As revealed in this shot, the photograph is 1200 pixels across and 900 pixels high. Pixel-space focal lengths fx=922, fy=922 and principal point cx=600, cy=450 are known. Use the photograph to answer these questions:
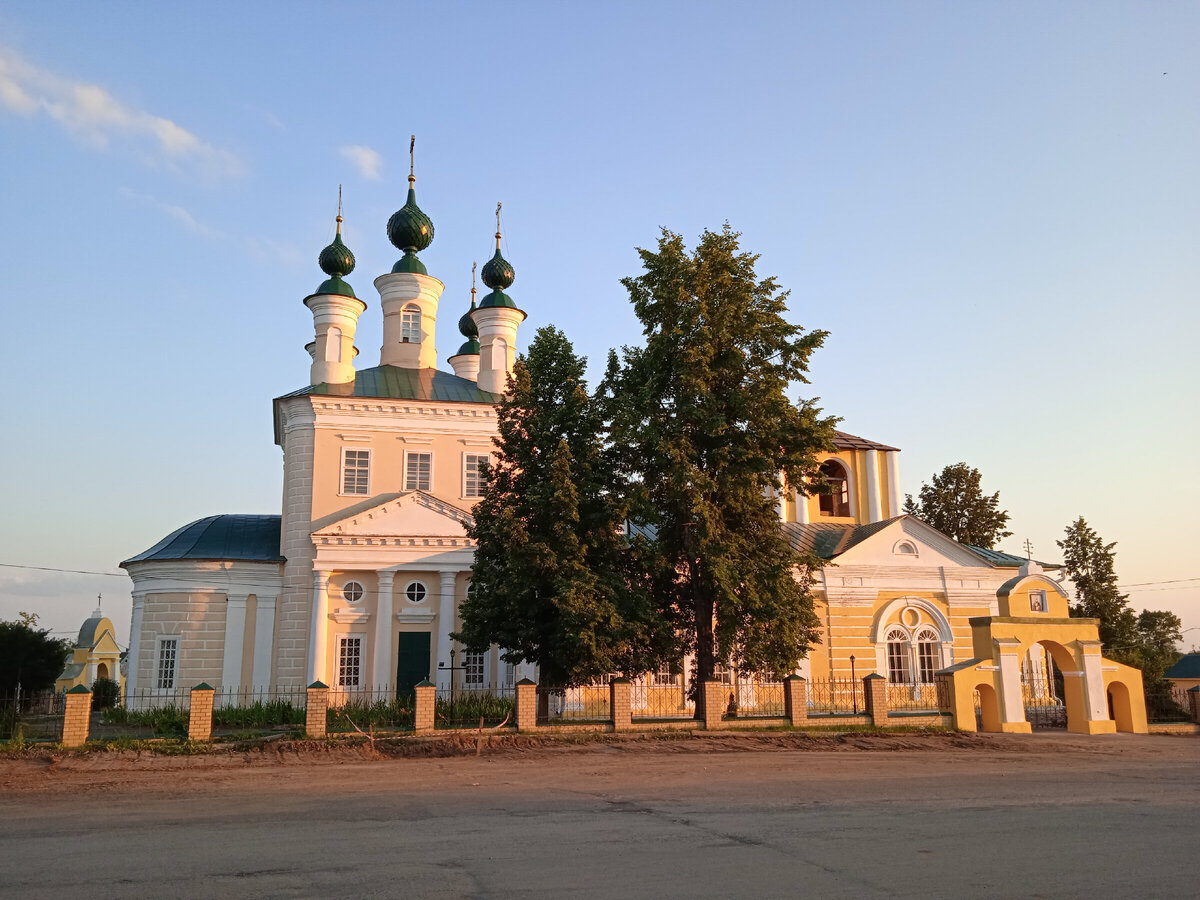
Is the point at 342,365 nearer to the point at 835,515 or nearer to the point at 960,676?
the point at 835,515

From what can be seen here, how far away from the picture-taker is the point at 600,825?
403 inches

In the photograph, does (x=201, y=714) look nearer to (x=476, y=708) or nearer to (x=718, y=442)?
(x=476, y=708)

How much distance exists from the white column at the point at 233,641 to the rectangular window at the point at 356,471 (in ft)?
13.7

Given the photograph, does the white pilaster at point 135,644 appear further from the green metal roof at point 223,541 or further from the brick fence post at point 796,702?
the brick fence post at point 796,702

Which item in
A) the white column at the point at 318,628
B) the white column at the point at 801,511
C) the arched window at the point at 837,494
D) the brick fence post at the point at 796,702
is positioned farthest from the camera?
the arched window at the point at 837,494

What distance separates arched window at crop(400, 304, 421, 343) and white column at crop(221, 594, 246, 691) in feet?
33.4

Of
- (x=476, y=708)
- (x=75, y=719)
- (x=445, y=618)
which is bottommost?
(x=476, y=708)

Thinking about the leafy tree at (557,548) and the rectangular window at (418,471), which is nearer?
the leafy tree at (557,548)

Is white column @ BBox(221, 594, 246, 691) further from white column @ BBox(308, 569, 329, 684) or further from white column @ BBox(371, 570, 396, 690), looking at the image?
white column @ BBox(371, 570, 396, 690)

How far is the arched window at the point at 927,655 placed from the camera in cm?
2617

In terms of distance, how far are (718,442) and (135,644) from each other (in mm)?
16723

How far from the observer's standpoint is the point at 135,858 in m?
8.81

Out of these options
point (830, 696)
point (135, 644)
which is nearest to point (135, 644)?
point (135, 644)

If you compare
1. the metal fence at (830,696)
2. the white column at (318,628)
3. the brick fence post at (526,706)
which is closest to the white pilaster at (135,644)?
the white column at (318,628)
